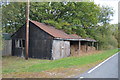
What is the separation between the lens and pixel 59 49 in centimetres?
1648

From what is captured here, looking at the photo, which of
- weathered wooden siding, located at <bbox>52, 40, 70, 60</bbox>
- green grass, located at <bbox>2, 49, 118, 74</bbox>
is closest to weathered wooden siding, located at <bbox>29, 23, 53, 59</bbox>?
weathered wooden siding, located at <bbox>52, 40, 70, 60</bbox>

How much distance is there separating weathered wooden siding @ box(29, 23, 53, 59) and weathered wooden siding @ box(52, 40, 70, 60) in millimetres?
484

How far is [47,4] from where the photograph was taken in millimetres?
21125

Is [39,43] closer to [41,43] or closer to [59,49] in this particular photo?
[41,43]

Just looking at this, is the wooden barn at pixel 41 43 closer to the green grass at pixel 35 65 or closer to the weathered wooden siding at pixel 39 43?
the weathered wooden siding at pixel 39 43

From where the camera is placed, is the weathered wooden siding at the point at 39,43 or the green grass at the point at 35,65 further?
the weathered wooden siding at the point at 39,43

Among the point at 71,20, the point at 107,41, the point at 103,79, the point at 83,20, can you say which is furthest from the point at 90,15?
the point at 103,79

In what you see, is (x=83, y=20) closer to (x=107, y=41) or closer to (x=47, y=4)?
(x=47, y=4)

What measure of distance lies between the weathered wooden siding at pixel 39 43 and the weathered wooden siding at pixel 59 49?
484 millimetres

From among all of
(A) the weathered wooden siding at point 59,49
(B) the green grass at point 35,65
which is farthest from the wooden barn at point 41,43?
(B) the green grass at point 35,65

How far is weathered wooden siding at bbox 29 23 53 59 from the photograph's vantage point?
50.7 feet

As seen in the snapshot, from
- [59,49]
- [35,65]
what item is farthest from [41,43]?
[35,65]

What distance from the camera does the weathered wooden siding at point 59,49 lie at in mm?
15572

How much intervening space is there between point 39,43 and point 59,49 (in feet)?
7.19
